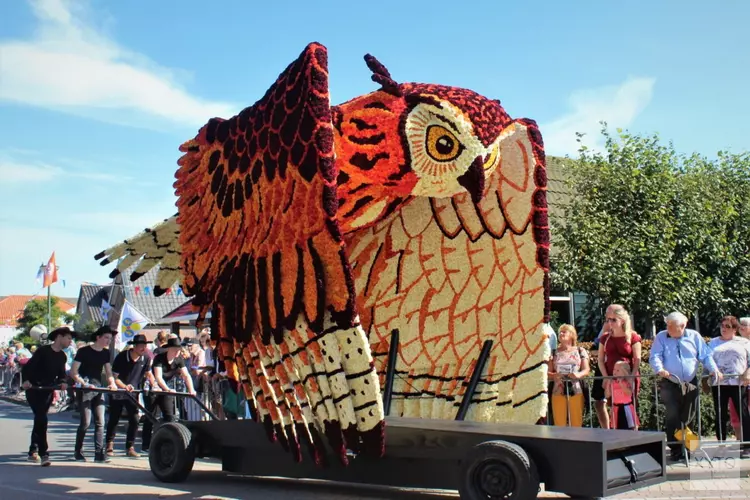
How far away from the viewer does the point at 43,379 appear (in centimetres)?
932

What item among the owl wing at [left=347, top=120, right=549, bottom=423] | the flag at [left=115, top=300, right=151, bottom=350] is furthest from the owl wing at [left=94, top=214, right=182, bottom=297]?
the flag at [left=115, top=300, right=151, bottom=350]

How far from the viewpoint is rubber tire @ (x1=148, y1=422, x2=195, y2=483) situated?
7395 millimetres

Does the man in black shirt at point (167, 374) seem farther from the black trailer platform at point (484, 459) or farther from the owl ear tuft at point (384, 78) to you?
the owl ear tuft at point (384, 78)

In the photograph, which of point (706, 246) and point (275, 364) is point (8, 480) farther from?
point (706, 246)

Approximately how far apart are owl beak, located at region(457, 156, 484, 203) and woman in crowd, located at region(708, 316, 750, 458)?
3.82m

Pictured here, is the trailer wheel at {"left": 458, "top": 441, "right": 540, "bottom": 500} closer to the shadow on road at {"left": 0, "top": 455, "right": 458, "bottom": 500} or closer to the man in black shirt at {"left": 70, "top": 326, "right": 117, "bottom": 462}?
the shadow on road at {"left": 0, "top": 455, "right": 458, "bottom": 500}

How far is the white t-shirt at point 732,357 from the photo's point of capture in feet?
29.0

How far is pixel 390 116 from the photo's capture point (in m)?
6.58

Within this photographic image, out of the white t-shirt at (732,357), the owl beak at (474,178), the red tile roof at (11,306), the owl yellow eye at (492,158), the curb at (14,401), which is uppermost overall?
the red tile roof at (11,306)

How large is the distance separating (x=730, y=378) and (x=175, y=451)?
594 cm

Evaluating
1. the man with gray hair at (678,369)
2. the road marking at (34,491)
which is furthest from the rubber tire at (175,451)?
the man with gray hair at (678,369)

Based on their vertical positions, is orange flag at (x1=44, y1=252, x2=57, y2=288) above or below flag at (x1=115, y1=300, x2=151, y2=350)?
above

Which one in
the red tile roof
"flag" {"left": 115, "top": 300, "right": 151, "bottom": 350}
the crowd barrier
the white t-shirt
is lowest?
the crowd barrier

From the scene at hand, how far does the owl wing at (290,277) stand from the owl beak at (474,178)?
1567mm
